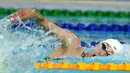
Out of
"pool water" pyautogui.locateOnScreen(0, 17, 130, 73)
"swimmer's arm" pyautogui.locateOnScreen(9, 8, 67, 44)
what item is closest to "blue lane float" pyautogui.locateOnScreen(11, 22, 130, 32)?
"pool water" pyautogui.locateOnScreen(0, 17, 130, 73)

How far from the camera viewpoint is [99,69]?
99.4 inches

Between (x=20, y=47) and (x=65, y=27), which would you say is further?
(x=65, y=27)

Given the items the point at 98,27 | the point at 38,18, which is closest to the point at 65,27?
the point at 98,27

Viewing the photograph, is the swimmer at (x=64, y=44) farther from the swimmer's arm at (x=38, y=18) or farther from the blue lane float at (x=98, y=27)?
the blue lane float at (x=98, y=27)

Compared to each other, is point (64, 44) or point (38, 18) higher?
point (38, 18)

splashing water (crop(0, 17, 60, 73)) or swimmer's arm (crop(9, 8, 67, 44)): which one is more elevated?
swimmer's arm (crop(9, 8, 67, 44))

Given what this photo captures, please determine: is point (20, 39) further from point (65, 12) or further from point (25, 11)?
point (65, 12)

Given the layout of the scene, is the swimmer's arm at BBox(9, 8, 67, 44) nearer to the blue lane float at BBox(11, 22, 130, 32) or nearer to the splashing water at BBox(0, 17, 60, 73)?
the splashing water at BBox(0, 17, 60, 73)

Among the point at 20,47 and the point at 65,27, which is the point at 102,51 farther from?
the point at 65,27

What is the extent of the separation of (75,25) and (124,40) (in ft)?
1.54

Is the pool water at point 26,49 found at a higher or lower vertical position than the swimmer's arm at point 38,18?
lower

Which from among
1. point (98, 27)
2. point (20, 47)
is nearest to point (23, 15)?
point (20, 47)

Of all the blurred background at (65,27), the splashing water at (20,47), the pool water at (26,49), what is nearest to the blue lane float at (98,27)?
the blurred background at (65,27)

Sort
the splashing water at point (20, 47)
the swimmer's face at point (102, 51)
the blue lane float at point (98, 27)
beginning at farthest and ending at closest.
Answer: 1. the blue lane float at point (98, 27)
2. the swimmer's face at point (102, 51)
3. the splashing water at point (20, 47)
